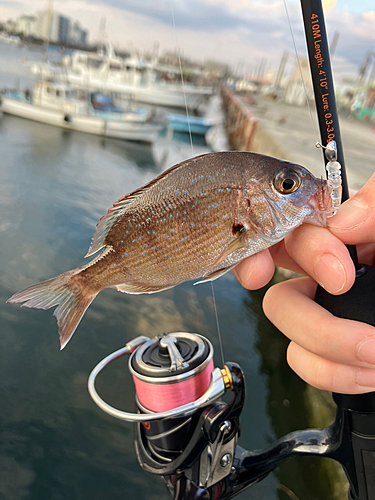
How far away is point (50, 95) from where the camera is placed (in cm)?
2000

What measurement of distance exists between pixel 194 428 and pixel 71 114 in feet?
65.0

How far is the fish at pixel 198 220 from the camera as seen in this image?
42.5 inches

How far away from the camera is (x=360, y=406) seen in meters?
1.41

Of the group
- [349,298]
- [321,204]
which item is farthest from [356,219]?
[349,298]

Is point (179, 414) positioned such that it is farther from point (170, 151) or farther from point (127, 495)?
point (170, 151)

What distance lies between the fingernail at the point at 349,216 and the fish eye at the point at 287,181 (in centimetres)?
22

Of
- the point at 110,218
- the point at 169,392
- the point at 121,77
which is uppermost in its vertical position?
the point at 110,218

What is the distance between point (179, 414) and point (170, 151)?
18.6m

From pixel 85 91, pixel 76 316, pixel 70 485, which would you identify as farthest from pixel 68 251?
pixel 85 91

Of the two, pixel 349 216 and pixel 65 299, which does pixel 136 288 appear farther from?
pixel 349 216

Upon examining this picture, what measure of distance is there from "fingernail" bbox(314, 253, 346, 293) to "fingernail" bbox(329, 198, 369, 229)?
108 mm

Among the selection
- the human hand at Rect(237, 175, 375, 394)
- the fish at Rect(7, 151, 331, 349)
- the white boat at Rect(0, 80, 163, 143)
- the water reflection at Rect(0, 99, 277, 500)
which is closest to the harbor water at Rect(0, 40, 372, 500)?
the water reflection at Rect(0, 99, 277, 500)

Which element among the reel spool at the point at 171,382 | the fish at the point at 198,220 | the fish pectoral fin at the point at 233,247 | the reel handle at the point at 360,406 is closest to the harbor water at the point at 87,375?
the reel spool at the point at 171,382

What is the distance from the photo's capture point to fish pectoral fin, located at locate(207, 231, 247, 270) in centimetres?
109
